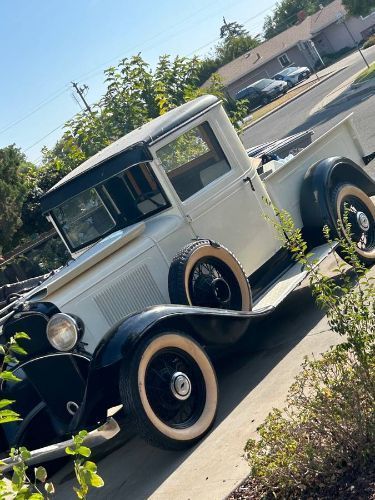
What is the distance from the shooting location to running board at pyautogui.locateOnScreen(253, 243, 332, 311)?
684 cm

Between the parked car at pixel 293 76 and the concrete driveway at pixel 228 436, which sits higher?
the parked car at pixel 293 76

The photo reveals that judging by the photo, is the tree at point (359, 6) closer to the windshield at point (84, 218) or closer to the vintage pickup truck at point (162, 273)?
the vintage pickup truck at point (162, 273)

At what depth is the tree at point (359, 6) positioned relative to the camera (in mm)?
50031

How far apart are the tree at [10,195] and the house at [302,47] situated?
151 feet

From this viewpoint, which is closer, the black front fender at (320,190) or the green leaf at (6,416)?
the green leaf at (6,416)

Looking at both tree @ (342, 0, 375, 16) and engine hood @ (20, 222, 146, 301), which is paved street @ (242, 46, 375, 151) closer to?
tree @ (342, 0, 375, 16)

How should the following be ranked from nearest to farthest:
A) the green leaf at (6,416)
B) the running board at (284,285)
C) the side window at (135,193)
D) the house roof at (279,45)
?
the green leaf at (6,416), the running board at (284,285), the side window at (135,193), the house roof at (279,45)

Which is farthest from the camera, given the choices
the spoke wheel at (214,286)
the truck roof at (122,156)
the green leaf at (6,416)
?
the truck roof at (122,156)

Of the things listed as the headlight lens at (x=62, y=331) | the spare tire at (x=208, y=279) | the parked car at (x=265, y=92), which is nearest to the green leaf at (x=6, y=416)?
the headlight lens at (x=62, y=331)

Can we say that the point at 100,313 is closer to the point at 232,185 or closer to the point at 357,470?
the point at 232,185

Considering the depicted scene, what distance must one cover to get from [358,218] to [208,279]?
228cm

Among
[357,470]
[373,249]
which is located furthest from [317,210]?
[357,470]

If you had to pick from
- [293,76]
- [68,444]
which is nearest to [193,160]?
[68,444]

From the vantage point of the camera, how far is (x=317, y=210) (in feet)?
25.8
